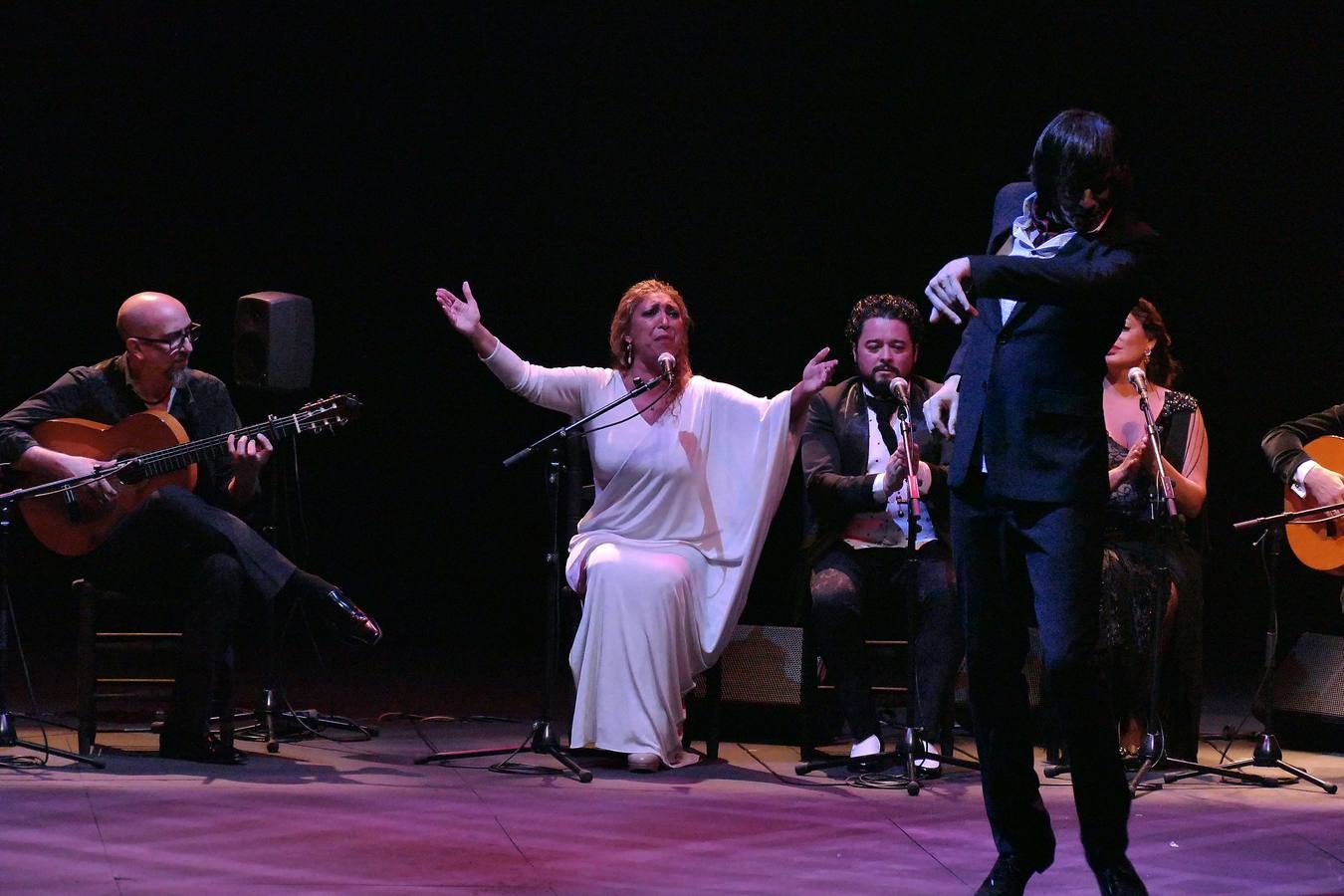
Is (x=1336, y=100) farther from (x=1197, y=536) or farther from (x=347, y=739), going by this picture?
(x=347, y=739)

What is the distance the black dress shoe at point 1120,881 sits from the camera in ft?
8.86

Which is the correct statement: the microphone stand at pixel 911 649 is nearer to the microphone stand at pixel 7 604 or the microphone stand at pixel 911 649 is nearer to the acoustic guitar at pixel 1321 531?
the acoustic guitar at pixel 1321 531

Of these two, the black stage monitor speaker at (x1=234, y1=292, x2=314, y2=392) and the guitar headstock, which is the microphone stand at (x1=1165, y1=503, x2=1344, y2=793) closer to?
the guitar headstock

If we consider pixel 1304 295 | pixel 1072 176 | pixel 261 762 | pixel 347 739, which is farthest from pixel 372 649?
pixel 1072 176

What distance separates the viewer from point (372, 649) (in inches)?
274

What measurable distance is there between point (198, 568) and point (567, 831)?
155cm

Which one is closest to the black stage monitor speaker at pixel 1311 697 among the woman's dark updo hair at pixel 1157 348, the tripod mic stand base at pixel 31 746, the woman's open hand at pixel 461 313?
the woman's dark updo hair at pixel 1157 348

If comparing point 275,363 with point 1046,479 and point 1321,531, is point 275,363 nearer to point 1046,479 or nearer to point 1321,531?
point 1046,479

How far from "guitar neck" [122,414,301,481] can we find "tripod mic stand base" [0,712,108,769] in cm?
79

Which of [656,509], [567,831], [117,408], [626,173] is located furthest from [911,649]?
[626,173]

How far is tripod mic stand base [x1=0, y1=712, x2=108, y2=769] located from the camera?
4293mm

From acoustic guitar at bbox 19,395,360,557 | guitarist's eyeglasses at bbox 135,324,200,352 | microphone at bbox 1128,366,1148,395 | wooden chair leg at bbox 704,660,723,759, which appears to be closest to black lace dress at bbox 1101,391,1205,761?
microphone at bbox 1128,366,1148,395

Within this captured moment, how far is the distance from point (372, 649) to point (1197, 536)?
3755mm

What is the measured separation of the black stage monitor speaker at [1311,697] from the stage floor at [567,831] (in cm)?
34
